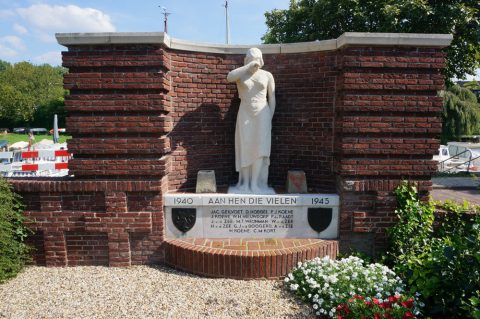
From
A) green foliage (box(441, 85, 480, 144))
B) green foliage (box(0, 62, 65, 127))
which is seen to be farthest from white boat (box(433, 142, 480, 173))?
green foliage (box(0, 62, 65, 127))

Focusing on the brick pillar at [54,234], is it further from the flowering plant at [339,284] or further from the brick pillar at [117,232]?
the flowering plant at [339,284]

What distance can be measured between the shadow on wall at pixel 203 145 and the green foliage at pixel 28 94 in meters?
54.7

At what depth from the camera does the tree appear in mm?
9453

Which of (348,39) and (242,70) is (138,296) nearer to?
(242,70)

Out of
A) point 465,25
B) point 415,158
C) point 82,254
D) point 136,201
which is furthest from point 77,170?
point 465,25

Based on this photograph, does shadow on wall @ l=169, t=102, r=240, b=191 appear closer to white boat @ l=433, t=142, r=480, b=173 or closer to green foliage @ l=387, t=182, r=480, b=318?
green foliage @ l=387, t=182, r=480, b=318

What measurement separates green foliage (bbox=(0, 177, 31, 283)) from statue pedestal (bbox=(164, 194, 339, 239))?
2.13m

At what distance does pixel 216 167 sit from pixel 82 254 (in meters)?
2.67

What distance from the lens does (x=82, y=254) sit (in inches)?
202

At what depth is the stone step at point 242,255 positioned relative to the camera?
15.2 feet

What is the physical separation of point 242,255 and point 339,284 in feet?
4.34

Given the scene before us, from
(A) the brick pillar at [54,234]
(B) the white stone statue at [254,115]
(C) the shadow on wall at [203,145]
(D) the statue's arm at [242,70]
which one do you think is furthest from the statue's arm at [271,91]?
(A) the brick pillar at [54,234]

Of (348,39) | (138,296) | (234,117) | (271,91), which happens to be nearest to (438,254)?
(348,39)

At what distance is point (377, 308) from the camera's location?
3.43 m
